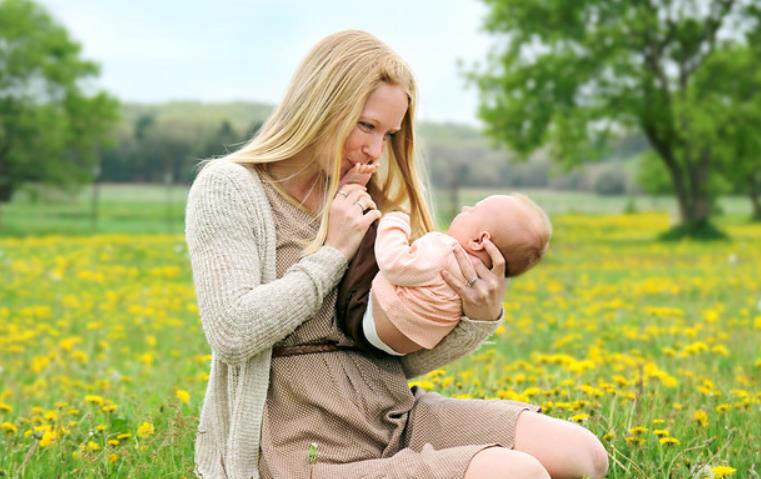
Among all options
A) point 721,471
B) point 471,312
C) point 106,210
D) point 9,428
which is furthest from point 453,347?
point 106,210

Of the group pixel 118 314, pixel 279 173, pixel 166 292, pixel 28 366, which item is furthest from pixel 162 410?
pixel 166 292

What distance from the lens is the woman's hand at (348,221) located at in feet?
8.05

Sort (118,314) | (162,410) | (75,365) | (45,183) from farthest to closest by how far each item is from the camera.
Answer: (45,183)
(118,314)
(75,365)
(162,410)

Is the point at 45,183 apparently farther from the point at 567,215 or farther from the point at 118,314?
the point at 118,314

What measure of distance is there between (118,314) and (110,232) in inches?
649

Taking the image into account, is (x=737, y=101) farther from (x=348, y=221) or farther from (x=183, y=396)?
(x=348, y=221)

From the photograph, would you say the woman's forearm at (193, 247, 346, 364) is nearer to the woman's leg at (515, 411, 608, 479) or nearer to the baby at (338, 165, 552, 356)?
the baby at (338, 165, 552, 356)

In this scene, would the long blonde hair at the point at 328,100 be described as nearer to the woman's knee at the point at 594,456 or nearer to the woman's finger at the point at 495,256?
the woman's finger at the point at 495,256

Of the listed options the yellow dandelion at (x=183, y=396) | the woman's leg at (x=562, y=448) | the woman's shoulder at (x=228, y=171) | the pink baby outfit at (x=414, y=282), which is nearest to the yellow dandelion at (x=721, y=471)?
the woman's leg at (x=562, y=448)

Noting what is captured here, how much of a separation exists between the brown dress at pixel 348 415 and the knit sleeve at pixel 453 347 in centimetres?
10

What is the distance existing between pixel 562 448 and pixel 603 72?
22.9 meters

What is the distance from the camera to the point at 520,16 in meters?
24.2

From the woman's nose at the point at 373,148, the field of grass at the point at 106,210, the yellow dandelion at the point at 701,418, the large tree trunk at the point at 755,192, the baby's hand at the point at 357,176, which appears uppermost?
the woman's nose at the point at 373,148

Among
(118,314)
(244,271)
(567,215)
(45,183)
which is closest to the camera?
(244,271)
